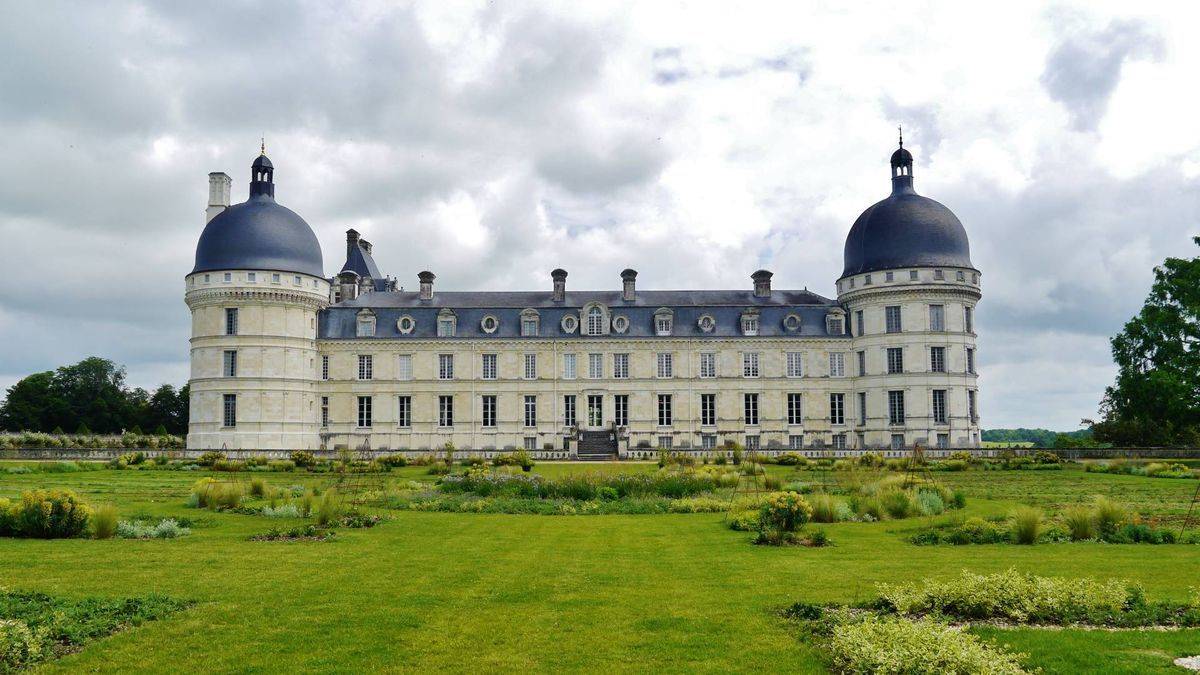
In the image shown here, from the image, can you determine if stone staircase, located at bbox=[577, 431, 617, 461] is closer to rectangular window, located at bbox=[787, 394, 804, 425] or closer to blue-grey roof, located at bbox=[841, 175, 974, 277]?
rectangular window, located at bbox=[787, 394, 804, 425]

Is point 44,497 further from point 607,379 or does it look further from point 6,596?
point 607,379

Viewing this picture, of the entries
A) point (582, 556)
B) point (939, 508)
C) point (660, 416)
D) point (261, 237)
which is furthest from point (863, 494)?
point (261, 237)

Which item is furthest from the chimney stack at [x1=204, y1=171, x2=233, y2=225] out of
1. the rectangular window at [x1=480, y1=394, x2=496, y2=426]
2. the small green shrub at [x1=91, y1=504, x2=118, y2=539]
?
the small green shrub at [x1=91, y1=504, x2=118, y2=539]

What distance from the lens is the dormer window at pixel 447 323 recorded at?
192 feet

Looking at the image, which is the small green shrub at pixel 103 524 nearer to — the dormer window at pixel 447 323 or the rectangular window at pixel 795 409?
the dormer window at pixel 447 323

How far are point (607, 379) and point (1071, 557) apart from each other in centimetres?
4521

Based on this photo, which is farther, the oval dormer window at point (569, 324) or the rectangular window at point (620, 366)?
the oval dormer window at point (569, 324)

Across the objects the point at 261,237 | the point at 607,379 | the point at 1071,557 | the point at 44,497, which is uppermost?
the point at 261,237

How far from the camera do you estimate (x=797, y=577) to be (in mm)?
12148

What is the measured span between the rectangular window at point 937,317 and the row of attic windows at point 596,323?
19.5ft

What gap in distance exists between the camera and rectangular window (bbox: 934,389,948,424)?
2119 inches

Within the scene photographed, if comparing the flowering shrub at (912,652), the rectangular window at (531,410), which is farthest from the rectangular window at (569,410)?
the flowering shrub at (912,652)

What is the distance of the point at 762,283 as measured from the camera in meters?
61.5

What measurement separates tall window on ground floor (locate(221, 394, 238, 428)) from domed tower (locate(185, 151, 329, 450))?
0.06 metres
